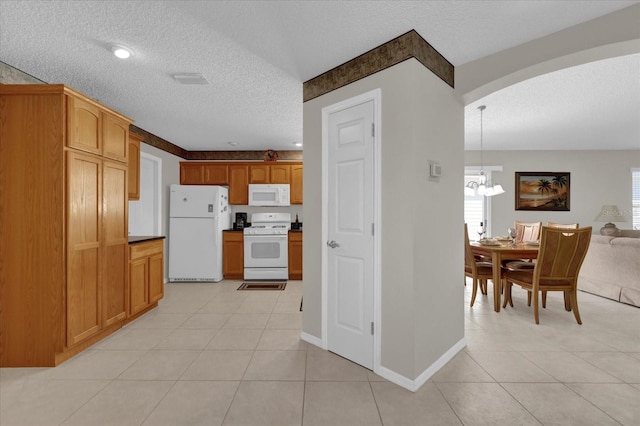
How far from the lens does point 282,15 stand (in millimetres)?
1810

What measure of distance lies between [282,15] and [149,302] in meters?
3.28

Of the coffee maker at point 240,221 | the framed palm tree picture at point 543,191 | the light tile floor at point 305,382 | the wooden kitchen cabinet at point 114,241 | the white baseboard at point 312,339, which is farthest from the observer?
the framed palm tree picture at point 543,191

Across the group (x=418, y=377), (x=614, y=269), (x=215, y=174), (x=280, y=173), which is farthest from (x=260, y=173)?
(x=614, y=269)

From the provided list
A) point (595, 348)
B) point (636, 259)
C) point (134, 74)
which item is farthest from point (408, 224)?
point (636, 259)

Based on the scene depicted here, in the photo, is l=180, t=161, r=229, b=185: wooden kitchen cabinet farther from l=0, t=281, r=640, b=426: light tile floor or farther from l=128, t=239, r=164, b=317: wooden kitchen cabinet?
l=0, t=281, r=640, b=426: light tile floor

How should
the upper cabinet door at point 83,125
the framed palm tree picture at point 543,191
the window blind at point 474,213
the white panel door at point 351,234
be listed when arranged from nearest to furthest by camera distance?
the white panel door at point 351,234, the upper cabinet door at point 83,125, the framed palm tree picture at point 543,191, the window blind at point 474,213

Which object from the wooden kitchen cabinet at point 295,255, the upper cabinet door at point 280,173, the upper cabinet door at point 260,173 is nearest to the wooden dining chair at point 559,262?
the wooden kitchen cabinet at point 295,255

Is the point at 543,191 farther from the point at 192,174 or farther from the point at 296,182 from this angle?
the point at 192,174

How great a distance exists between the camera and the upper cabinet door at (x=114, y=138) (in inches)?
107

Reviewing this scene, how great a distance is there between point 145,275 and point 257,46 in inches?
108

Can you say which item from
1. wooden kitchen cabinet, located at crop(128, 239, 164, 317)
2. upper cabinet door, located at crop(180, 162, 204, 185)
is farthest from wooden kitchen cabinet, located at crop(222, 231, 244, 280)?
wooden kitchen cabinet, located at crop(128, 239, 164, 317)

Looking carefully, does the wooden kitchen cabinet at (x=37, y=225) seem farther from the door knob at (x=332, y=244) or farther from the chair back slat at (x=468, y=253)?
A: the chair back slat at (x=468, y=253)

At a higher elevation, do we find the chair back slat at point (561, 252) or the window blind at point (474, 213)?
the window blind at point (474, 213)

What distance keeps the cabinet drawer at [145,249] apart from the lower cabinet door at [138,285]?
0.06 m
